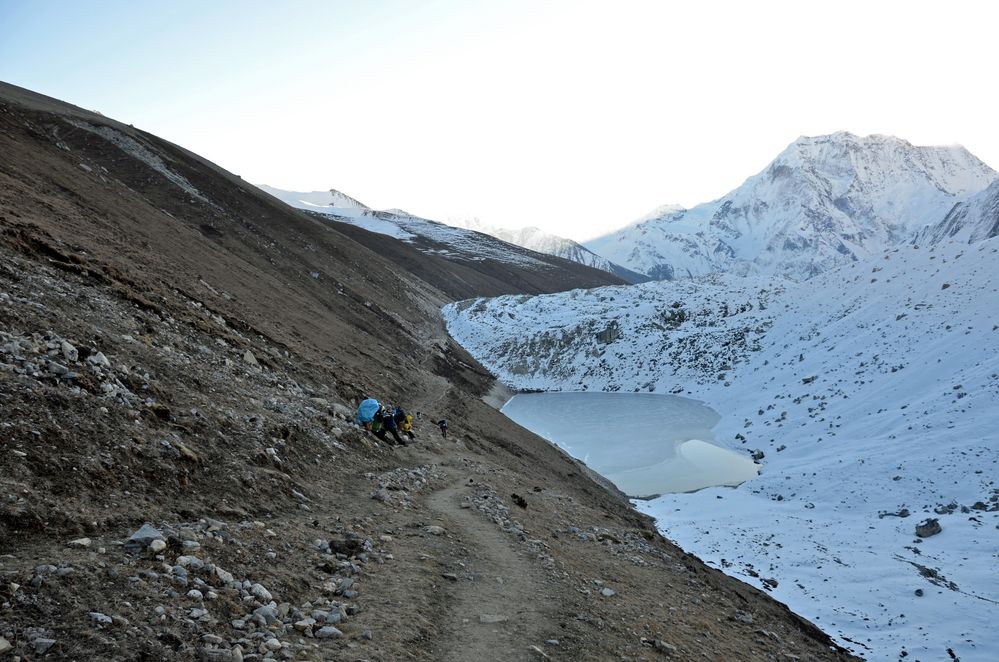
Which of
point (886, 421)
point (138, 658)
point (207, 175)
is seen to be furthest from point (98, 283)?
point (207, 175)

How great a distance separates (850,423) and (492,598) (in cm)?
2936

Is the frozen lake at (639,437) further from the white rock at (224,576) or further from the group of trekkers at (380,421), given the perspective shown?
the white rock at (224,576)

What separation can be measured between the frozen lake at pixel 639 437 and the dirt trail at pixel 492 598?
60.1 ft

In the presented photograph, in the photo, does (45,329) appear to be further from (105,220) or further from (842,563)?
(842,563)

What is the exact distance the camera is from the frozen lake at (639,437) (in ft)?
103

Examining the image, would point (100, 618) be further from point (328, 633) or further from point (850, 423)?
point (850, 423)

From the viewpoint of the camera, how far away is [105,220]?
24.0 m

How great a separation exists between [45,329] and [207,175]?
53393mm

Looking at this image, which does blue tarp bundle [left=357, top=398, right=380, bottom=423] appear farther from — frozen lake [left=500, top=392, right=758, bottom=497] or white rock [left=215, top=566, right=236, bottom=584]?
frozen lake [left=500, top=392, right=758, bottom=497]

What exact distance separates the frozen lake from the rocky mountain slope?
26.1 ft

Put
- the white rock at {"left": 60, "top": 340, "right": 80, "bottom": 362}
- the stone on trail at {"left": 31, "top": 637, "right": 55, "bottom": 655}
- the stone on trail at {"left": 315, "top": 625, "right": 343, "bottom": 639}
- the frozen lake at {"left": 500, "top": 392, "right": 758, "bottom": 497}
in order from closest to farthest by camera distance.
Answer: the stone on trail at {"left": 31, "top": 637, "right": 55, "bottom": 655} → the stone on trail at {"left": 315, "top": 625, "right": 343, "bottom": 639} → the white rock at {"left": 60, "top": 340, "right": 80, "bottom": 362} → the frozen lake at {"left": 500, "top": 392, "right": 758, "bottom": 497}

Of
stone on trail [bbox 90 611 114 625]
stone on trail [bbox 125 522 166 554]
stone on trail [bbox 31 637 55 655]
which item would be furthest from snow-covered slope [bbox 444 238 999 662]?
stone on trail [bbox 31 637 55 655]

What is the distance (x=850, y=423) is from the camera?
105 ft

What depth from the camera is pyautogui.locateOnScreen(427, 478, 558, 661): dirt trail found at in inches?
315
